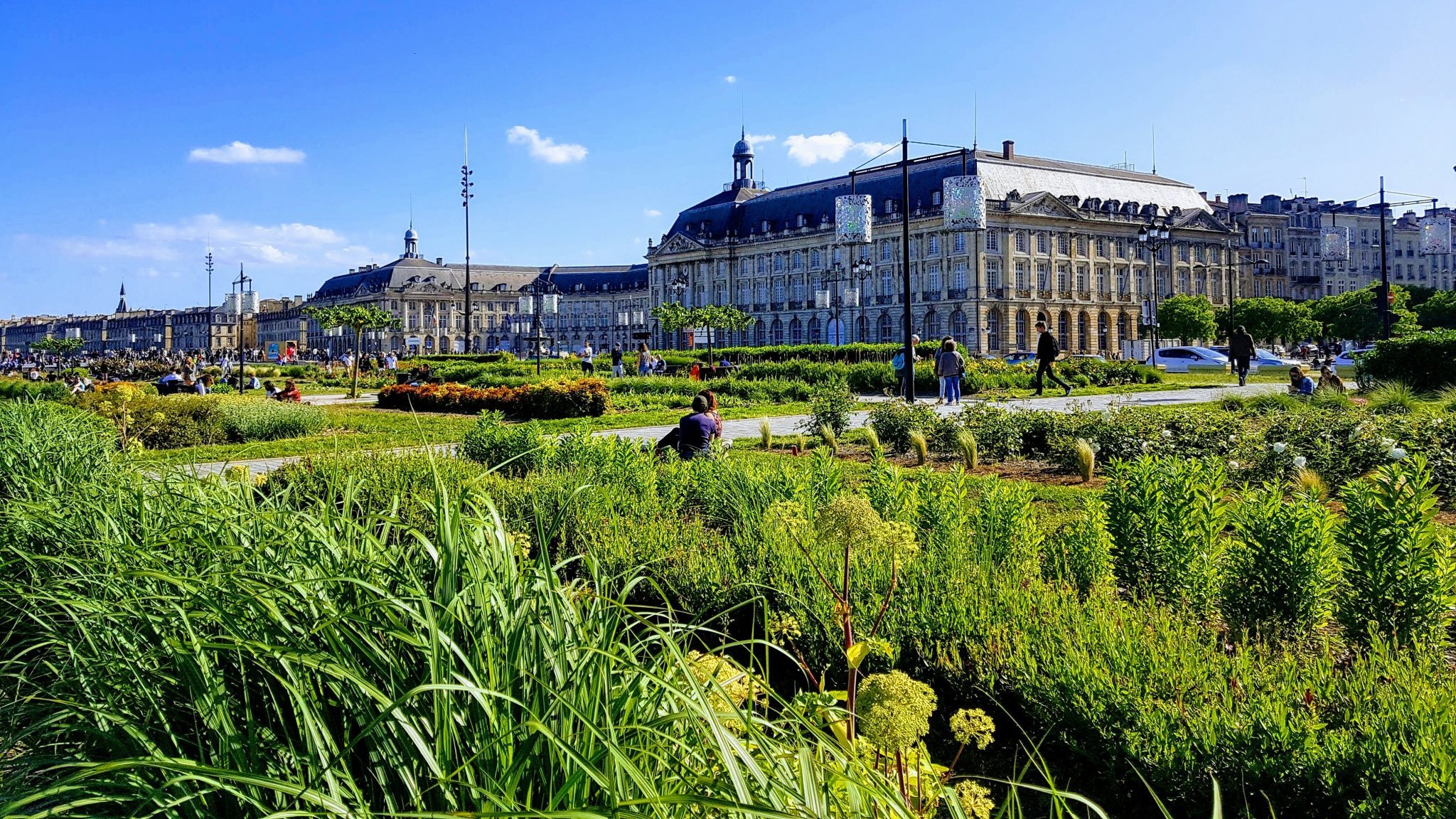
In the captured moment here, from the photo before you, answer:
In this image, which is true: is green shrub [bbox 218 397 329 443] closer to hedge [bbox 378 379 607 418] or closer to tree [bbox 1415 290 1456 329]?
hedge [bbox 378 379 607 418]

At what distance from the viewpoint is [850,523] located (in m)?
2.91

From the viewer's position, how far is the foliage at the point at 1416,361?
62.7 ft

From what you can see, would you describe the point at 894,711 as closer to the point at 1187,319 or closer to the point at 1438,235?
the point at 1438,235

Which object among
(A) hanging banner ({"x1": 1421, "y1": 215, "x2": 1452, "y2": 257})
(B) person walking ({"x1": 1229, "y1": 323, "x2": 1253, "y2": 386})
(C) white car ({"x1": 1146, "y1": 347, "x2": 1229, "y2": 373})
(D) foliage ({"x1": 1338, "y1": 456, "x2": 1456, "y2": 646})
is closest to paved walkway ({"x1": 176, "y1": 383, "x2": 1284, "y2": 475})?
(B) person walking ({"x1": 1229, "y1": 323, "x2": 1253, "y2": 386})

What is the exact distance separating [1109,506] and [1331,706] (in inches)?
92.5

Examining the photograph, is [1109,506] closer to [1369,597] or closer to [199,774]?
[1369,597]

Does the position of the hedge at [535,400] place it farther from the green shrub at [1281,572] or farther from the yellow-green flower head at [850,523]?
the yellow-green flower head at [850,523]

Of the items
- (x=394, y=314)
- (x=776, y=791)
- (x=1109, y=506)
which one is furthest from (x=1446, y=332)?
(x=394, y=314)

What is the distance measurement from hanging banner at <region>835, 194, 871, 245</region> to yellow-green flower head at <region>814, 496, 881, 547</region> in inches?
819

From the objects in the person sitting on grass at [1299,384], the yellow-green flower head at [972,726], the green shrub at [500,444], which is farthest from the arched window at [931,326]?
the yellow-green flower head at [972,726]

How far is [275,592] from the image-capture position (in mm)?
2346

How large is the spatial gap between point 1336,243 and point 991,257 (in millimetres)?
47070

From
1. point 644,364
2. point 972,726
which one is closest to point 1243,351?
point 644,364

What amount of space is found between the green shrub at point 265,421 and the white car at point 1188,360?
102 ft
